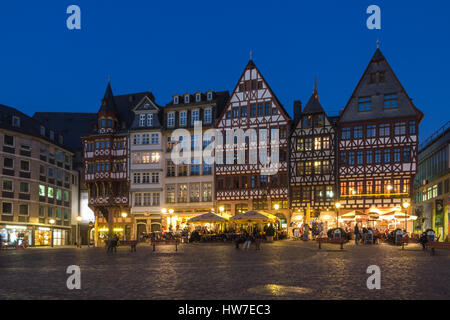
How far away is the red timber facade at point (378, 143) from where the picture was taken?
151 ft

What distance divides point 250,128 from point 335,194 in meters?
10.6

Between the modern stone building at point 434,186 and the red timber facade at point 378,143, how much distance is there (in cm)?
247

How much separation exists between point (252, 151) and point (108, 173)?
53.3ft

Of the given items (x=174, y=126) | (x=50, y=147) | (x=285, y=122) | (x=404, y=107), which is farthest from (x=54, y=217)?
(x=404, y=107)

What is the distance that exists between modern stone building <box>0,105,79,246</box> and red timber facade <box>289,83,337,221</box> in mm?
26013

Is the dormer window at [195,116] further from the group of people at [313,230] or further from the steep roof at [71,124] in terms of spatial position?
the steep roof at [71,124]

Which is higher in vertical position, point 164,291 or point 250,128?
point 250,128

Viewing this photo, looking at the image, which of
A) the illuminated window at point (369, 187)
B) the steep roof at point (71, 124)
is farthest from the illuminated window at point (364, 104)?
the steep roof at point (71, 124)

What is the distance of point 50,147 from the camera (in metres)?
59.7

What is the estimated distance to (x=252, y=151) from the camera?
52.0 m

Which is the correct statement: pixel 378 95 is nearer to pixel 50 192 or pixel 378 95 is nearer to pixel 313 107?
pixel 313 107

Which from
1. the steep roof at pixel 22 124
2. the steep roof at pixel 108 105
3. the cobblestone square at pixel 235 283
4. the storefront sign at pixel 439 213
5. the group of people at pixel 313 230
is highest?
the steep roof at pixel 108 105

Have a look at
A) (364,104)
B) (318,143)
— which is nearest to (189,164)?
(318,143)

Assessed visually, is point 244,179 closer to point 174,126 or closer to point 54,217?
point 174,126
